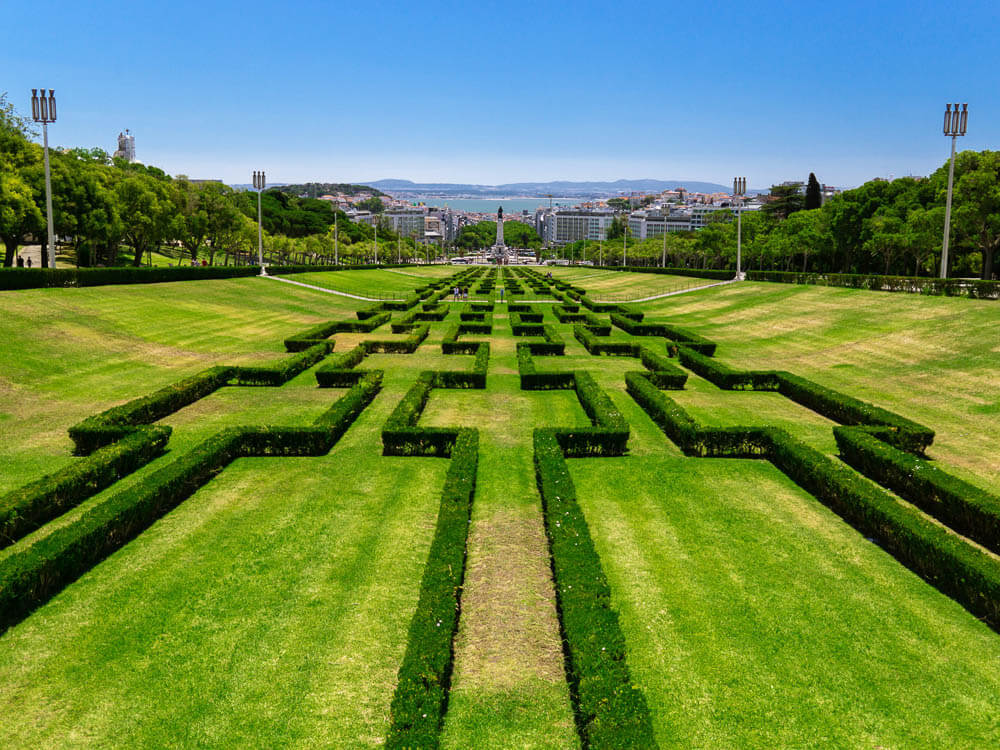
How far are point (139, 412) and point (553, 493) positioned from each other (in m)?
12.5

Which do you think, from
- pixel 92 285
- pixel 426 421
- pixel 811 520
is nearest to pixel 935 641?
pixel 811 520

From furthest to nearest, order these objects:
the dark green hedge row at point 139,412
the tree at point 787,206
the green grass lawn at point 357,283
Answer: the tree at point 787,206 < the green grass lawn at point 357,283 < the dark green hedge row at point 139,412

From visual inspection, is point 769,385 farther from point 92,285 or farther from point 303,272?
point 303,272

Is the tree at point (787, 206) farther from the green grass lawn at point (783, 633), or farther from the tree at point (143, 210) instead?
the green grass lawn at point (783, 633)

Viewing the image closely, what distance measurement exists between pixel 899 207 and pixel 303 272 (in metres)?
67.5

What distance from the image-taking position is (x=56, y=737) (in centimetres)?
655

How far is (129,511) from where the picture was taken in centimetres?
1100

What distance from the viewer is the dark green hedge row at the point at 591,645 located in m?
6.18

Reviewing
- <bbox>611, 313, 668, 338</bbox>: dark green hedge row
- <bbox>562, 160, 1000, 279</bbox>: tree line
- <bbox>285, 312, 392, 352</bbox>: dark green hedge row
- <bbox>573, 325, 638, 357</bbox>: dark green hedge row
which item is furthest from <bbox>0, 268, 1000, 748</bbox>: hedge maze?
<bbox>562, 160, 1000, 279</bbox>: tree line

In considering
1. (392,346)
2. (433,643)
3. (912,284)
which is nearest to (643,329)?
(392,346)

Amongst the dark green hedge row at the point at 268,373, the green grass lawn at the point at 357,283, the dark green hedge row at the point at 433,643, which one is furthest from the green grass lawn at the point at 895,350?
the green grass lawn at the point at 357,283

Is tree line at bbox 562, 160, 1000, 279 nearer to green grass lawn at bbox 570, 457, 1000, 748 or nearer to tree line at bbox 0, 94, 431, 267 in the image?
green grass lawn at bbox 570, 457, 1000, 748

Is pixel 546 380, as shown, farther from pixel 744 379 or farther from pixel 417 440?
pixel 417 440

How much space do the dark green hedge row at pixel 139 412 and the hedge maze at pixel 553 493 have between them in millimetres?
50
